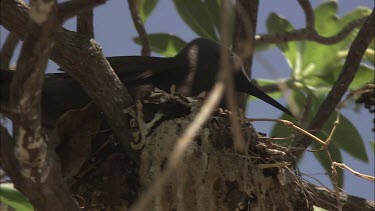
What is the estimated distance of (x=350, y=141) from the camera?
423 cm

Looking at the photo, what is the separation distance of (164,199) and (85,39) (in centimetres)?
68

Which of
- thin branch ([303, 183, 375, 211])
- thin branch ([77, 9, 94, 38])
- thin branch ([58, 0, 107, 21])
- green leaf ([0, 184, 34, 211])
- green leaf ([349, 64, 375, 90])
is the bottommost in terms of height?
green leaf ([0, 184, 34, 211])

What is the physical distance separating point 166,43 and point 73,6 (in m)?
2.86

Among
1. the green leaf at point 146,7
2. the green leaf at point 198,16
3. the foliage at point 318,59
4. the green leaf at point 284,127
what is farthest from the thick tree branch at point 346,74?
the green leaf at point 146,7

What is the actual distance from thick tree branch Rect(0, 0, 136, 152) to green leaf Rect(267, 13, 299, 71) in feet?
7.41

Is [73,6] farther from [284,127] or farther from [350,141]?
[350,141]

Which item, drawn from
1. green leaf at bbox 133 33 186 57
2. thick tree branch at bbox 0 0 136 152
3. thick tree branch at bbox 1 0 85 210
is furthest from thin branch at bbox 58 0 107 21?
green leaf at bbox 133 33 186 57

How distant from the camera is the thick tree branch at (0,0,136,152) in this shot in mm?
2379

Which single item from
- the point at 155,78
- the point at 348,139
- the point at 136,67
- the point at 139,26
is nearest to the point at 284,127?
the point at 348,139

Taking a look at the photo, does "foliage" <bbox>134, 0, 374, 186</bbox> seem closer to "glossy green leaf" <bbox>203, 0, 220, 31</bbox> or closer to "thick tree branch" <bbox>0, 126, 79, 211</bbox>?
"glossy green leaf" <bbox>203, 0, 220, 31</bbox>

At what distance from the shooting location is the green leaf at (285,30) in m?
4.71

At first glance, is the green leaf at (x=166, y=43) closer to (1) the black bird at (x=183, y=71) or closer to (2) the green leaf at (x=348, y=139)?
(1) the black bird at (x=183, y=71)

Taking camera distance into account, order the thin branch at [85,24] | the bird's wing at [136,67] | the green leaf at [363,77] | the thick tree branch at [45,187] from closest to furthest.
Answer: the thick tree branch at [45,187], the thin branch at [85,24], the bird's wing at [136,67], the green leaf at [363,77]

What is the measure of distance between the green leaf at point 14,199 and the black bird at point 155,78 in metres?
1.39
